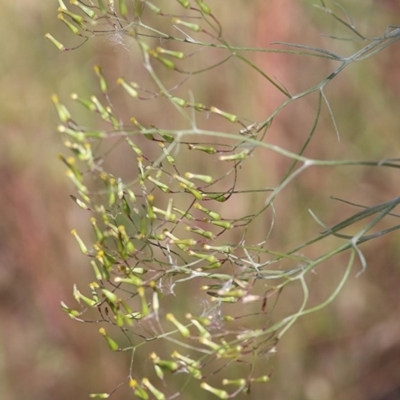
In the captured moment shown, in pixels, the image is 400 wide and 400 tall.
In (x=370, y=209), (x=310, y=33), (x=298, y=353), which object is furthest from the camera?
(x=310, y=33)

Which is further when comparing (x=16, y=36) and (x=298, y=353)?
(x=16, y=36)

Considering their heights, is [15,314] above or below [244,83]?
below

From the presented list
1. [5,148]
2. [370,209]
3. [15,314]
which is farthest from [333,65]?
[370,209]

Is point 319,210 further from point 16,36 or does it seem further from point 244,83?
point 16,36

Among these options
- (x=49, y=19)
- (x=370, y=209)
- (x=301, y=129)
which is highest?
(x=49, y=19)

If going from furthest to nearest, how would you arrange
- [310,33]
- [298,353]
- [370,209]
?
[310,33], [298,353], [370,209]

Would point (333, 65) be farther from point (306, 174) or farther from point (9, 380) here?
point (9, 380)
